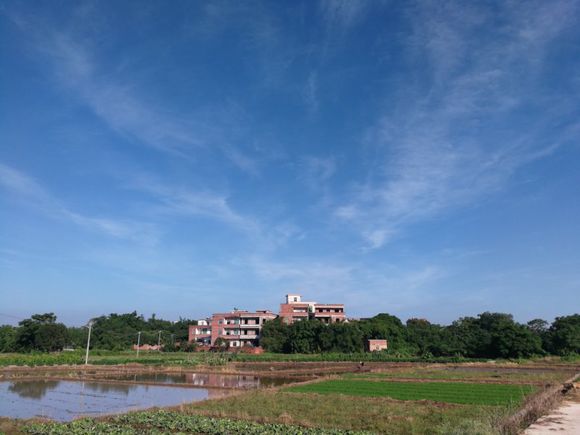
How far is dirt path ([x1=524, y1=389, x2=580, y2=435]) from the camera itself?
13.5 meters

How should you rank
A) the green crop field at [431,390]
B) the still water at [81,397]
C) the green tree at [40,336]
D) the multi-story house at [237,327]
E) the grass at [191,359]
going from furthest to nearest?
the multi-story house at [237,327], the green tree at [40,336], the grass at [191,359], the green crop field at [431,390], the still water at [81,397]

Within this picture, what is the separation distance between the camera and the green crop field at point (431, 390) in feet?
88.1

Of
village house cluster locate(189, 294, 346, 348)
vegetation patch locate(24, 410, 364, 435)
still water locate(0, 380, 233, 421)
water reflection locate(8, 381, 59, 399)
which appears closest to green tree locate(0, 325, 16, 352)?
village house cluster locate(189, 294, 346, 348)

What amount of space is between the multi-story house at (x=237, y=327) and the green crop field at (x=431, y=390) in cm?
5217

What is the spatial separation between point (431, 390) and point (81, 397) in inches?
935

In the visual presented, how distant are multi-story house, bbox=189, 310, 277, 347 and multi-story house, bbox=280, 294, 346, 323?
3787mm

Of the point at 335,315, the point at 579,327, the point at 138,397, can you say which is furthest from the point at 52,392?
the point at 579,327

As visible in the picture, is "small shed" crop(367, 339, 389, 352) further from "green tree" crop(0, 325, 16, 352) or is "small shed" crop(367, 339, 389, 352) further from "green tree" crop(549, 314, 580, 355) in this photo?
"green tree" crop(0, 325, 16, 352)

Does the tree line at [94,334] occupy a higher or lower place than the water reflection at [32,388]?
higher

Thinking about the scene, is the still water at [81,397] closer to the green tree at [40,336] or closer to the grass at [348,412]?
the grass at [348,412]

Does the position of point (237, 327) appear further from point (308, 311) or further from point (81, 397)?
point (81, 397)

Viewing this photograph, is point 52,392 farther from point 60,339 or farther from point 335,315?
point 335,315

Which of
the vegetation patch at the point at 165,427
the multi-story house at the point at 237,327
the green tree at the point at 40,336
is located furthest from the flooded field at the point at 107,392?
the multi-story house at the point at 237,327

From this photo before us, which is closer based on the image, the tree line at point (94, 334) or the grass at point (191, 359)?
the grass at point (191, 359)
